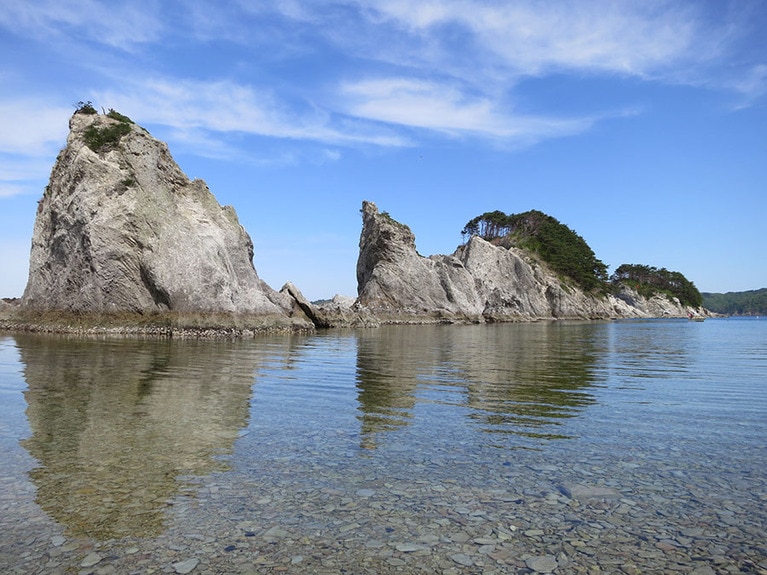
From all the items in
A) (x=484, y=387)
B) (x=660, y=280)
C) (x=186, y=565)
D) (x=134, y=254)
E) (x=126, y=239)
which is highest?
(x=660, y=280)

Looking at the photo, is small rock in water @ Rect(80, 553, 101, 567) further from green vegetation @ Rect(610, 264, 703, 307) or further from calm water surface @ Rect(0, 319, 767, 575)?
green vegetation @ Rect(610, 264, 703, 307)

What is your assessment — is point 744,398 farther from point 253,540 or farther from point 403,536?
point 253,540

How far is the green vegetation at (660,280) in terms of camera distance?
172875 millimetres

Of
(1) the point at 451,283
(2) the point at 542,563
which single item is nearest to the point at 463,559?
(2) the point at 542,563

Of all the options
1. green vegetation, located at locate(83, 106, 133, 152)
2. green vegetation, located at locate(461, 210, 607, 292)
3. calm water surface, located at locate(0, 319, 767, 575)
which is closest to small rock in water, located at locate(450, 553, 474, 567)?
calm water surface, located at locate(0, 319, 767, 575)

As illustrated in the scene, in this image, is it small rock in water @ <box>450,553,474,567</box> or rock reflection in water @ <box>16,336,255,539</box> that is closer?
small rock in water @ <box>450,553,474,567</box>

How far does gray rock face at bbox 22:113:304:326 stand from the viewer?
35625 millimetres

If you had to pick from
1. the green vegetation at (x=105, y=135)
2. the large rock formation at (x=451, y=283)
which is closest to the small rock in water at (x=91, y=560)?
the green vegetation at (x=105, y=135)

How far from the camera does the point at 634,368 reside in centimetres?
2067

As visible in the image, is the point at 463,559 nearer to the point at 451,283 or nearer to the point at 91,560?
the point at 91,560

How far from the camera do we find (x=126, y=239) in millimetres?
36094

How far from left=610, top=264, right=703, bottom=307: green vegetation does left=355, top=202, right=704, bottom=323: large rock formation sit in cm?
6903

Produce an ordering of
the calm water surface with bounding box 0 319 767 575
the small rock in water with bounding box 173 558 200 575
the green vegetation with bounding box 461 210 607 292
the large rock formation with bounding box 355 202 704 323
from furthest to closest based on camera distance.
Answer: the green vegetation with bounding box 461 210 607 292 < the large rock formation with bounding box 355 202 704 323 < the calm water surface with bounding box 0 319 767 575 < the small rock in water with bounding box 173 558 200 575

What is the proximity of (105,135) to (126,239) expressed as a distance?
8730 millimetres
